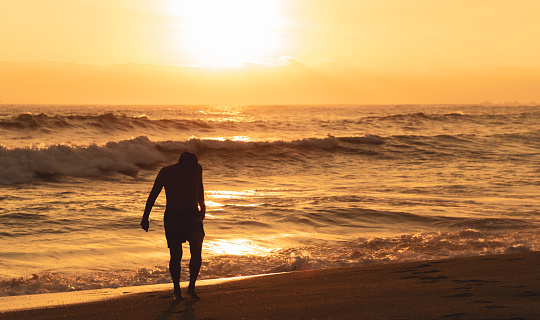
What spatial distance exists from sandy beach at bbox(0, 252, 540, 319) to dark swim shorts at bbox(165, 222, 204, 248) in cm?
60

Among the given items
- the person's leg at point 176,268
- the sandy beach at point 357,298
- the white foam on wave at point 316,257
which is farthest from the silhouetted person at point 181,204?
the white foam on wave at point 316,257

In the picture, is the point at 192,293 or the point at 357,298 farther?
the point at 192,293

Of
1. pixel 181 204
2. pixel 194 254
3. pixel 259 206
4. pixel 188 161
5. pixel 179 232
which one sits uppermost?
pixel 188 161

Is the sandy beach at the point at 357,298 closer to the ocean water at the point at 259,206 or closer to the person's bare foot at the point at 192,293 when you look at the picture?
the person's bare foot at the point at 192,293

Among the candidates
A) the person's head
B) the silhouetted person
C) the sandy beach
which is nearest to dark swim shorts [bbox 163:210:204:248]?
the silhouetted person

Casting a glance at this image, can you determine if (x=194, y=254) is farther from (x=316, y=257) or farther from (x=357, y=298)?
(x=316, y=257)

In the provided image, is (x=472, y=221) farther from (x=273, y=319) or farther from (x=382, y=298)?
(x=273, y=319)

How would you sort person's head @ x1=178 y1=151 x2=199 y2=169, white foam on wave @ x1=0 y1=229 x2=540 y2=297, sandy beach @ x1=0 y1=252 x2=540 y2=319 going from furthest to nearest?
white foam on wave @ x1=0 y1=229 x2=540 y2=297 < person's head @ x1=178 y1=151 x2=199 y2=169 < sandy beach @ x1=0 y1=252 x2=540 y2=319

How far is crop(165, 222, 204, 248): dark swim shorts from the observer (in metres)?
5.52

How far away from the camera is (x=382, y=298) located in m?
5.14

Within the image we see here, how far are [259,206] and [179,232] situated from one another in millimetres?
7232

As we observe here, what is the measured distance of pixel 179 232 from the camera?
5535 mm

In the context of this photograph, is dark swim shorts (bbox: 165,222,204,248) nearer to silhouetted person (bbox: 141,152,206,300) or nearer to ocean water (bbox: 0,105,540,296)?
silhouetted person (bbox: 141,152,206,300)

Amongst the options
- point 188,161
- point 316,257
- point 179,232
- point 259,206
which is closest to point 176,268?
point 179,232
